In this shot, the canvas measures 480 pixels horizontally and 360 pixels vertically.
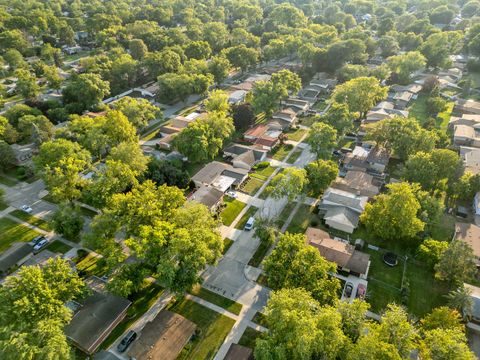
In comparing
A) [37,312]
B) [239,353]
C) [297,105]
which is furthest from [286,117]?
[37,312]

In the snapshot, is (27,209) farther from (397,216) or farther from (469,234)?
(469,234)

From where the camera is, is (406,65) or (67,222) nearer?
(67,222)

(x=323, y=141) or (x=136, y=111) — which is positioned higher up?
(x=136, y=111)

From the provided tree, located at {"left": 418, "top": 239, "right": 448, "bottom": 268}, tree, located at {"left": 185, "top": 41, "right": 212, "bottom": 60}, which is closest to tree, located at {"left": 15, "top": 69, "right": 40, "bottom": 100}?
tree, located at {"left": 185, "top": 41, "right": 212, "bottom": 60}

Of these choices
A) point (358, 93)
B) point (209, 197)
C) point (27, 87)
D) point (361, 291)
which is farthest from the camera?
point (27, 87)

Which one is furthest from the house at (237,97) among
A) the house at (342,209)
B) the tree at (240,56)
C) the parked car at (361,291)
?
the parked car at (361,291)

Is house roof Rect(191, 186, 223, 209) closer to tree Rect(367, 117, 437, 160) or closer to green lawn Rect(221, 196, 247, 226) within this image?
green lawn Rect(221, 196, 247, 226)

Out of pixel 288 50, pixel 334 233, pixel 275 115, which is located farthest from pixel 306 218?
pixel 288 50
